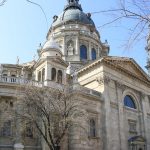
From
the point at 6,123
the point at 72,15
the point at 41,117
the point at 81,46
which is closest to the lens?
the point at 41,117

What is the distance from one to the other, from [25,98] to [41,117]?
79.6 inches

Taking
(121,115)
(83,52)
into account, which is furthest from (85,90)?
(83,52)

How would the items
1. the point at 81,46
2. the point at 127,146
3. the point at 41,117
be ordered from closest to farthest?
the point at 41,117, the point at 127,146, the point at 81,46

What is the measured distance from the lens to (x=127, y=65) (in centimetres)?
3397

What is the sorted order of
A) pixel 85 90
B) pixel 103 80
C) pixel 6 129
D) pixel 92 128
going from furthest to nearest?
1. pixel 103 80
2. pixel 85 90
3. pixel 92 128
4. pixel 6 129

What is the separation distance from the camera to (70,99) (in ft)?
74.8

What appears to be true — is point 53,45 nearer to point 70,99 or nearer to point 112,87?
point 112,87

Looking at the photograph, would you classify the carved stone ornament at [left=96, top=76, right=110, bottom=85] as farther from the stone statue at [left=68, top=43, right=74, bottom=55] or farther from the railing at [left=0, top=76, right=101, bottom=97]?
the stone statue at [left=68, top=43, right=74, bottom=55]

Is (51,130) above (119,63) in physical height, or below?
below

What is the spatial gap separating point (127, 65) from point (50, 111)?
15374 millimetres

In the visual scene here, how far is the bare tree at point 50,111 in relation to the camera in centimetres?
2102

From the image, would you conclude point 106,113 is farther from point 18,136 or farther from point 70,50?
point 70,50

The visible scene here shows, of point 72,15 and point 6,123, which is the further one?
point 72,15

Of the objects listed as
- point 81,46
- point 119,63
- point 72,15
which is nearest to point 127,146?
point 119,63
